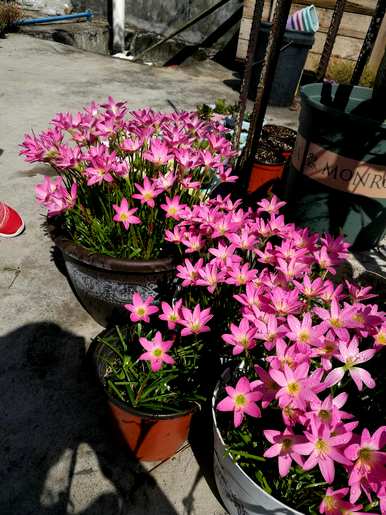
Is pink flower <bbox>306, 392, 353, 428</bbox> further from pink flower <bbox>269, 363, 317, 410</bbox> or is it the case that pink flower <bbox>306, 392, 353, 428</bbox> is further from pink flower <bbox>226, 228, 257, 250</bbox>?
pink flower <bbox>226, 228, 257, 250</bbox>

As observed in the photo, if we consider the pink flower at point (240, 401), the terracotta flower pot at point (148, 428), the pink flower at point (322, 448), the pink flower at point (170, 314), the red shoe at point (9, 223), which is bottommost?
the red shoe at point (9, 223)

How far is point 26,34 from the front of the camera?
8.37 m

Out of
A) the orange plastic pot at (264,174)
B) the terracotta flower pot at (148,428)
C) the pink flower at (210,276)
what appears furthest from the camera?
the orange plastic pot at (264,174)

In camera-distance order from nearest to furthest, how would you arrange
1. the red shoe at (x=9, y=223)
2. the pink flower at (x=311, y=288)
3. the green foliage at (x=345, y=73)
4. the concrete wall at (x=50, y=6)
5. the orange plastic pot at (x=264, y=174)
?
the pink flower at (x=311, y=288), the red shoe at (x=9, y=223), the orange plastic pot at (x=264, y=174), the green foliage at (x=345, y=73), the concrete wall at (x=50, y=6)

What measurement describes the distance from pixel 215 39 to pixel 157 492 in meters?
8.80

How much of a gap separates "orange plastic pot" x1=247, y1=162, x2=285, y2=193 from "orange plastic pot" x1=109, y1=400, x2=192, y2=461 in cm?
215

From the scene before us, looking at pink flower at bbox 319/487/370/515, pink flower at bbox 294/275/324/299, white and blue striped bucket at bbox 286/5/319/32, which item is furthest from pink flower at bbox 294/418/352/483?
white and blue striped bucket at bbox 286/5/319/32

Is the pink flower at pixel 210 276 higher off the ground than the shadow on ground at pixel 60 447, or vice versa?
the pink flower at pixel 210 276

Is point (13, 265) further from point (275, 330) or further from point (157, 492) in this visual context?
point (275, 330)

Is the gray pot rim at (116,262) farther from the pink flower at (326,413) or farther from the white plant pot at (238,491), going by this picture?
the pink flower at (326,413)

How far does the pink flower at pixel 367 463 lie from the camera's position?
86 centimetres

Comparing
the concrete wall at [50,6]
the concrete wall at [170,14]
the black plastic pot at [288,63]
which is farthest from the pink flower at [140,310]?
the concrete wall at [50,6]

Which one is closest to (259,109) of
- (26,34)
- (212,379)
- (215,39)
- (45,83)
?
(212,379)

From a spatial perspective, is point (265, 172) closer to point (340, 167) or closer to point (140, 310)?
point (340, 167)
